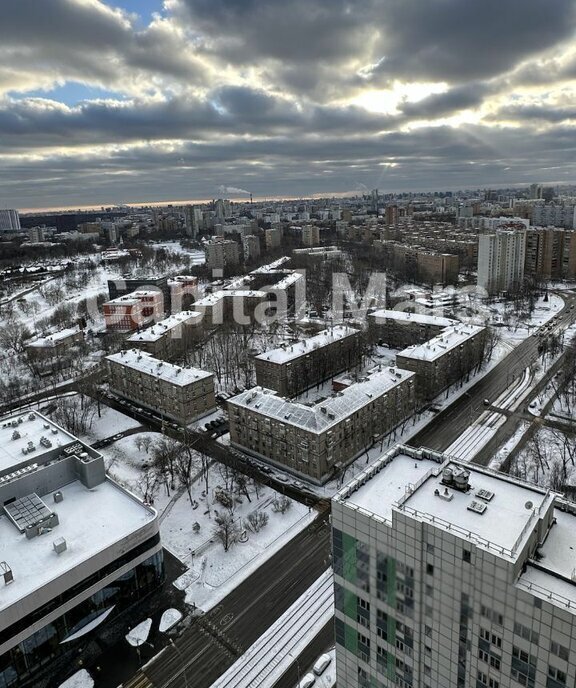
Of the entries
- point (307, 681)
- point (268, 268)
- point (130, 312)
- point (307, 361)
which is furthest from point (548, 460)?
point (268, 268)

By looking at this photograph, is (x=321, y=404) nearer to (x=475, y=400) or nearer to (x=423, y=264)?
(x=475, y=400)

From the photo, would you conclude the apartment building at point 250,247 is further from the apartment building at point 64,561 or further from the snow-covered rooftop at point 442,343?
the apartment building at point 64,561

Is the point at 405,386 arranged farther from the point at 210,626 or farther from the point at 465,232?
the point at 465,232

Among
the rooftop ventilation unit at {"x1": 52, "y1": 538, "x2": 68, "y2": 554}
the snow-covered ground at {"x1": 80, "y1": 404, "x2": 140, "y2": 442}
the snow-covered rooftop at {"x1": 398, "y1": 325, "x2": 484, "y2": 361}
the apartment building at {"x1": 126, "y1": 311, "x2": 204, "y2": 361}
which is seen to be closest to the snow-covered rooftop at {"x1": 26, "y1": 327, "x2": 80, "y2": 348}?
the apartment building at {"x1": 126, "y1": 311, "x2": 204, "y2": 361}

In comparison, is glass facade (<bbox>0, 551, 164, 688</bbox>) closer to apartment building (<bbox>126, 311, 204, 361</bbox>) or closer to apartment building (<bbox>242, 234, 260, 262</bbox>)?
apartment building (<bbox>126, 311, 204, 361</bbox>)

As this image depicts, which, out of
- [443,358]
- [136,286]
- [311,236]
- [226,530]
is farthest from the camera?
[311,236]

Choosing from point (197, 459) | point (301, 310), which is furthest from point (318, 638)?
point (301, 310)

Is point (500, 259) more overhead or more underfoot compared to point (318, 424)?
more overhead
